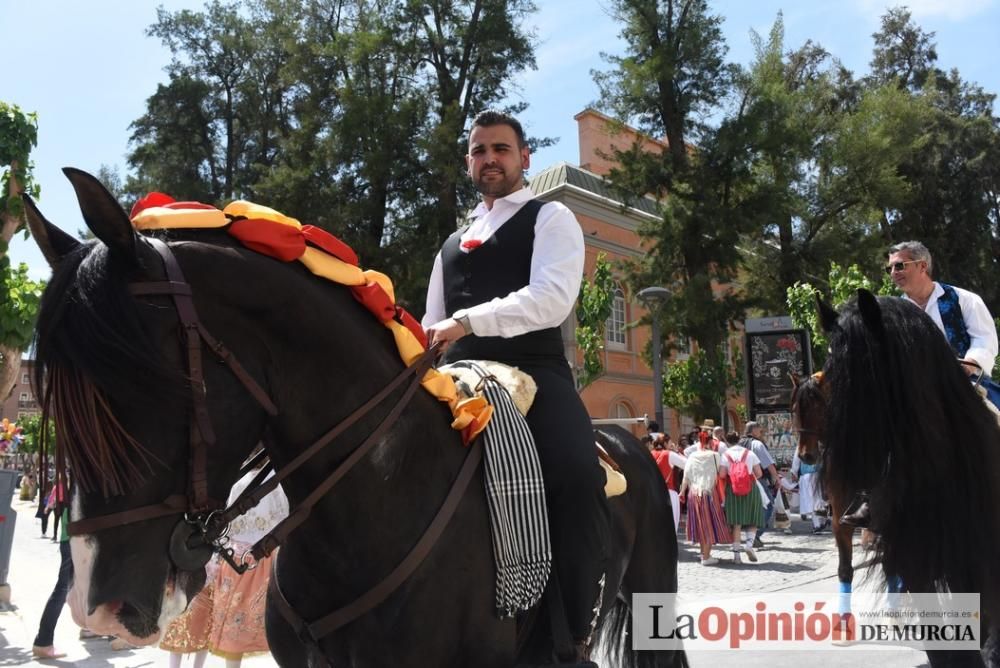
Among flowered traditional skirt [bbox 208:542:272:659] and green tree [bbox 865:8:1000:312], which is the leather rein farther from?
green tree [bbox 865:8:1000:312]

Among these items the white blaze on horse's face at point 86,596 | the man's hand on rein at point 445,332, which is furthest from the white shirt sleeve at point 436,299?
the white blaze on horse's face at point 86,596

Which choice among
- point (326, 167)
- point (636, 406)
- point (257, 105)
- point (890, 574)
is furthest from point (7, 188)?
point (636, 406)

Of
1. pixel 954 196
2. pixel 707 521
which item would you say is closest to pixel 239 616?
pixel 707 521

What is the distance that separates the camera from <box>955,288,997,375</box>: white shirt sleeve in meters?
4.27

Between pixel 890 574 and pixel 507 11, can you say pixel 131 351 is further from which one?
pixel 507 11

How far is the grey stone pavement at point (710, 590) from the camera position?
240 inches

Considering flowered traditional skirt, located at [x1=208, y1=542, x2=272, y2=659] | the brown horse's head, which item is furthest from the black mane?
the brown horse's head

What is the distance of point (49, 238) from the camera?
6.43ft

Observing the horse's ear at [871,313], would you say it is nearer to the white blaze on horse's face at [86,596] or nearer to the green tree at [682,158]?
the white blaze on horse's face at [86,596]

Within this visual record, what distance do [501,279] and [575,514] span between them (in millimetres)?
890

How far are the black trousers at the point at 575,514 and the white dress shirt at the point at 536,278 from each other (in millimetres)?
397

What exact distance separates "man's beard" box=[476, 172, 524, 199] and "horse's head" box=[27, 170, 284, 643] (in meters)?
1.42

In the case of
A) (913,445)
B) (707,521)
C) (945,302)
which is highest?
(945,302)

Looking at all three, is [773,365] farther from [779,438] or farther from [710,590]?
[710,590]
